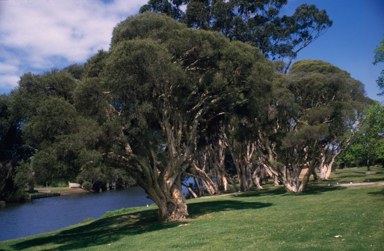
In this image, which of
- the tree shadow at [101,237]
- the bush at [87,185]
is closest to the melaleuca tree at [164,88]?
the tree shadow at [101,237]

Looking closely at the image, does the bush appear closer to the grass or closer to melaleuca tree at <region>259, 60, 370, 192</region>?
melaleuca tree at <region>259, 60, 370, 192</region>

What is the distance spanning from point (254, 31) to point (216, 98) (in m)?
16.3

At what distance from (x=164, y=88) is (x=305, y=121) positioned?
15.6m

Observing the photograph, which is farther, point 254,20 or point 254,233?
point 254,20

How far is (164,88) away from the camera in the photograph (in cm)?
1688

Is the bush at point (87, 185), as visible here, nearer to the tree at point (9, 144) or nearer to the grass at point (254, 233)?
the tree at point (9, 144)

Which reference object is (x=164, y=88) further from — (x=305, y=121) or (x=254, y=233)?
(x=305, y=121)

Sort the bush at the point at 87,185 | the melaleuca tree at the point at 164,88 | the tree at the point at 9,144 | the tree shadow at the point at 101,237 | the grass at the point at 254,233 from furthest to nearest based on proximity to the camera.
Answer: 1. the bush at the point at 87,185
2. the tree at the point at 9,144
3. the melaleuca tree at the point at 164,88
4. the tree shadow at the point at 101,237
5. the grass at the point at 254,233

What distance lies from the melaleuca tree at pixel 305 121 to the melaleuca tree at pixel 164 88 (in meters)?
7.39

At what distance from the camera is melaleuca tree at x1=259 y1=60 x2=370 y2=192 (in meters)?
24.3

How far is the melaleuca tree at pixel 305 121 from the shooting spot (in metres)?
24.3

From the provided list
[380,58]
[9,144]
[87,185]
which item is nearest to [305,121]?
[380,58]

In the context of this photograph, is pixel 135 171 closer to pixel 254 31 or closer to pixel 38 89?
pixel 38 89

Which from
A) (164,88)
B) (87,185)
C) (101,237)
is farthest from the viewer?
(87,185)
